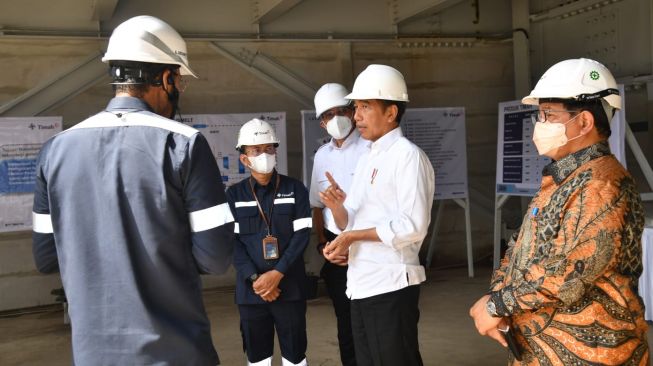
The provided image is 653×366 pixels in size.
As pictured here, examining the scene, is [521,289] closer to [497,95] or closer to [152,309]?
[152,309]

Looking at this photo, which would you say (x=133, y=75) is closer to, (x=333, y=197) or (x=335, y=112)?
(x=333, y=197)

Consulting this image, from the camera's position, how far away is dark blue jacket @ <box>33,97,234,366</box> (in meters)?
1.68

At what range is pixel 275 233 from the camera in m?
3.45

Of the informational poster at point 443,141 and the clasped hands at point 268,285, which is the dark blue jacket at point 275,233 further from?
the informational poster at point 443,141

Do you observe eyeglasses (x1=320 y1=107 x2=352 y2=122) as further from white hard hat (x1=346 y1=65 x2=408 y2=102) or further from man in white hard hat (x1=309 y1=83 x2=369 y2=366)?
white hard hat (x1=346 y1=65 x2=408 y2=102)

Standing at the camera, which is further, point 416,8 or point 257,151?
point 416,8

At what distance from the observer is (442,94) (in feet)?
26.4

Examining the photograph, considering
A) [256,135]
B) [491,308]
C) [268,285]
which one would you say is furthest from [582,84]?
[256,135]

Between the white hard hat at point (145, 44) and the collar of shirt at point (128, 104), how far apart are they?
106mm

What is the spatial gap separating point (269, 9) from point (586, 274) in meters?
5.52

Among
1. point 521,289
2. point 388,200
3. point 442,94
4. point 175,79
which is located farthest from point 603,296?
point 442,94

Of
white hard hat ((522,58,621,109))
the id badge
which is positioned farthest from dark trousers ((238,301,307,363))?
white hard hat ((522,58,621,109))

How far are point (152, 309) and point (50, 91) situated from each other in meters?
5.38

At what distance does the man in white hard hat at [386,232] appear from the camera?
2598mm
